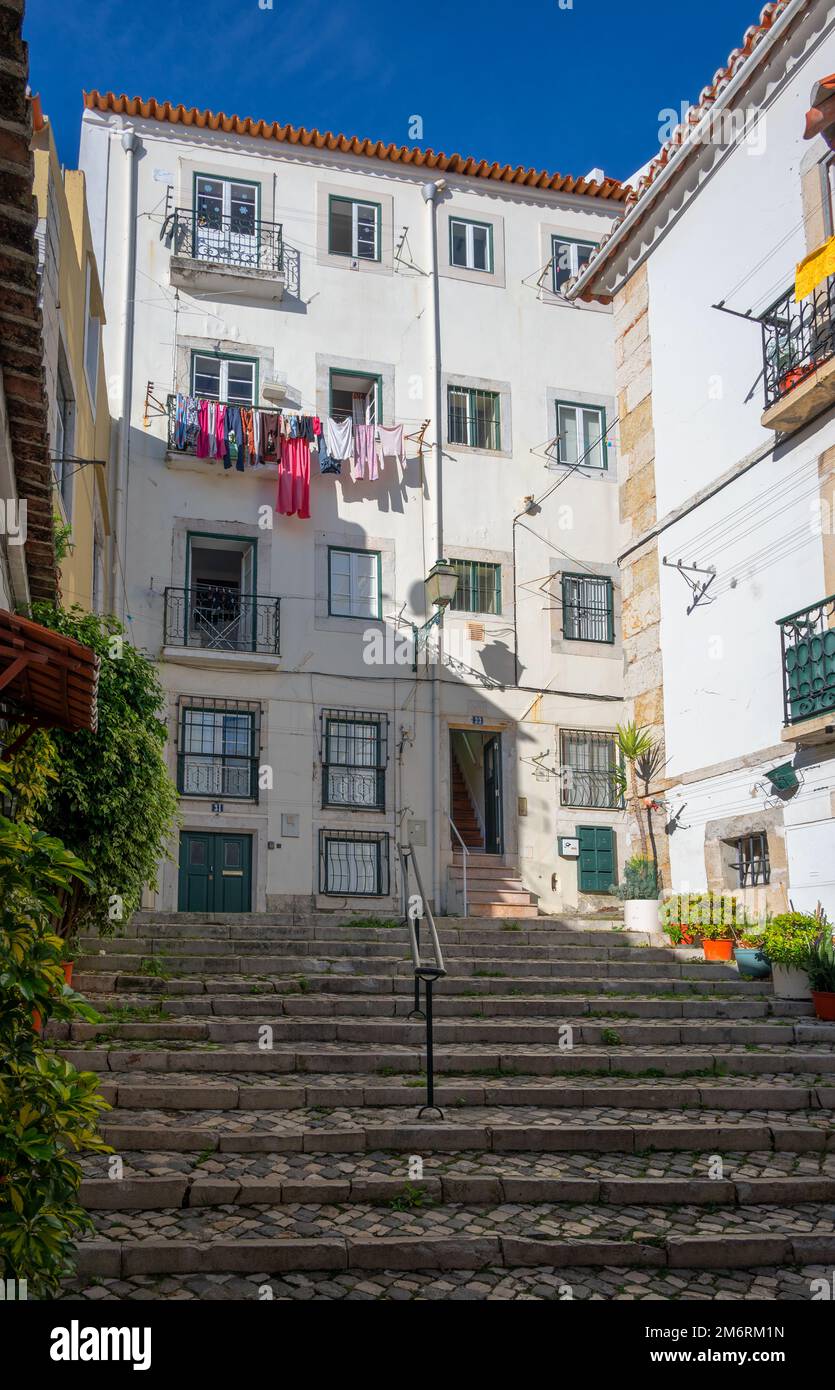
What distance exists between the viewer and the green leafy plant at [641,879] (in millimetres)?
15114

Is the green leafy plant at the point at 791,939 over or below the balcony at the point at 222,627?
below

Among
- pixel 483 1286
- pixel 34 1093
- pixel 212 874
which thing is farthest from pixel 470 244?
pixel 34 1093

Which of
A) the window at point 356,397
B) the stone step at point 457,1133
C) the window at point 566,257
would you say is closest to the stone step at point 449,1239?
the stone step at point 457,1133

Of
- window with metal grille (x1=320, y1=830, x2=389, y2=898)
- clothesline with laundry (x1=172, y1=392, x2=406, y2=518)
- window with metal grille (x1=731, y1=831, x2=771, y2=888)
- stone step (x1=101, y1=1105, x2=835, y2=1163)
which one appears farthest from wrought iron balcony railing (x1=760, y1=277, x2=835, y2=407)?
window with metal grille (x1=320, y1=830, x2=389, y2=898)

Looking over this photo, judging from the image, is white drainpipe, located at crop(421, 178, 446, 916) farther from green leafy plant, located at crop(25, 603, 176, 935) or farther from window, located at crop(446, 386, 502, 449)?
green leafy plant, located at crop(25, 603, 176, 935)

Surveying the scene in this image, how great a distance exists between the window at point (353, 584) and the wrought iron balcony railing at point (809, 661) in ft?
25.0

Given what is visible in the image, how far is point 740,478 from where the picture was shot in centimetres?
1419

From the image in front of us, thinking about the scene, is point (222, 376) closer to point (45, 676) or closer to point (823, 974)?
point (823, 974)

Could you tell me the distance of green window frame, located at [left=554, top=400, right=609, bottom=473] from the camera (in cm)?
2088

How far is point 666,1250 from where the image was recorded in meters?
5.96

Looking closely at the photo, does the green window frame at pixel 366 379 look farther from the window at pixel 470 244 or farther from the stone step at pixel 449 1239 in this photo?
the stone step at pixel 449 1239

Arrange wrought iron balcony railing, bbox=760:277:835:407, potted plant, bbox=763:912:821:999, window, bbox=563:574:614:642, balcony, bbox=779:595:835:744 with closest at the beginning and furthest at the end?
potted plant, bbox=763:912:821:999
balcony, bbox=779:595:835:744
wrought iron balcony railing, bbox=760:277:835:407
window, bbox=563:574:614:642

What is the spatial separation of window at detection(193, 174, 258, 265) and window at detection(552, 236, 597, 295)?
192 inches
